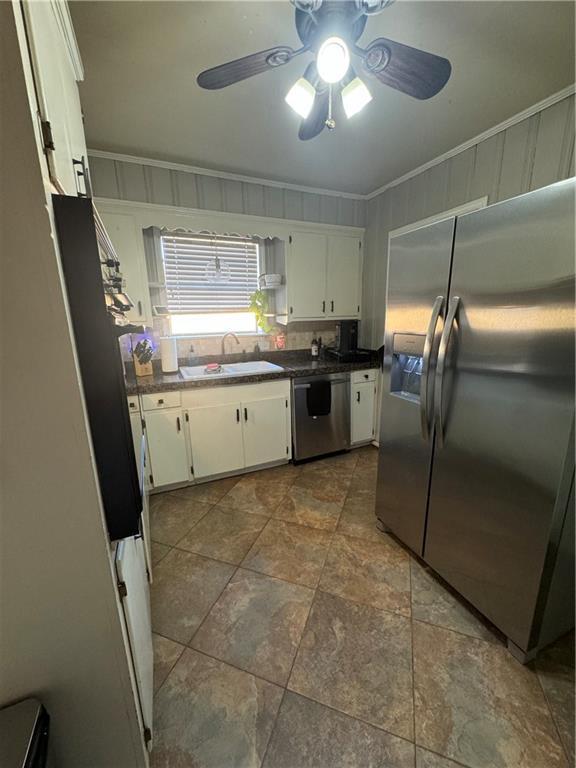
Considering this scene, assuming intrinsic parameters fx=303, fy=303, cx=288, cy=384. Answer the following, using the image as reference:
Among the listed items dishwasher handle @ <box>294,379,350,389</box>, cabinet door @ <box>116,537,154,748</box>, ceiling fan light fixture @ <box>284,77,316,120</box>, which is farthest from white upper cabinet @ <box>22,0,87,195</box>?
dishwasher handle @ <box>294,379,350,389</box>

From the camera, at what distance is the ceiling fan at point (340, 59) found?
3.42ft

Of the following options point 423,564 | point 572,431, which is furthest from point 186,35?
point 423,564

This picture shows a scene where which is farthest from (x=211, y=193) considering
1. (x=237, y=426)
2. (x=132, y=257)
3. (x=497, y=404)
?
(x=497, y=404)

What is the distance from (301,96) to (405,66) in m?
0.42

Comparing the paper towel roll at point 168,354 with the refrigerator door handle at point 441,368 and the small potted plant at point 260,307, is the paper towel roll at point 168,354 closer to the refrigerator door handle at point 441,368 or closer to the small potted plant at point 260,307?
the small potted plant at point 260,307

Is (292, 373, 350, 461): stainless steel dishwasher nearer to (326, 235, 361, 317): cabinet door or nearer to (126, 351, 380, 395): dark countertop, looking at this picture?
(126, 351, 380, 395): dark countertop

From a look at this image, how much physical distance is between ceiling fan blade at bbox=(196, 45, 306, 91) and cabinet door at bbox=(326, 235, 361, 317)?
2059 millimetres

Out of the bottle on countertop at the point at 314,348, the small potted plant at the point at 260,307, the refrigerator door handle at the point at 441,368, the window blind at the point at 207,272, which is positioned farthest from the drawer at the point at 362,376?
the refrigerator door handle at the point at 441,368

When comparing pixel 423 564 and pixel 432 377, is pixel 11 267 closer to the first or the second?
pixel 432 377

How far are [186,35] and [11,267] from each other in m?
1.58

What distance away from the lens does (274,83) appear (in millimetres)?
1622

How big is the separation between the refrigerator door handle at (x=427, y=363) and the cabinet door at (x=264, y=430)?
4.77 feet

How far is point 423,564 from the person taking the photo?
180 cm

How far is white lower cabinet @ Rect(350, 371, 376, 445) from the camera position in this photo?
123 inches
